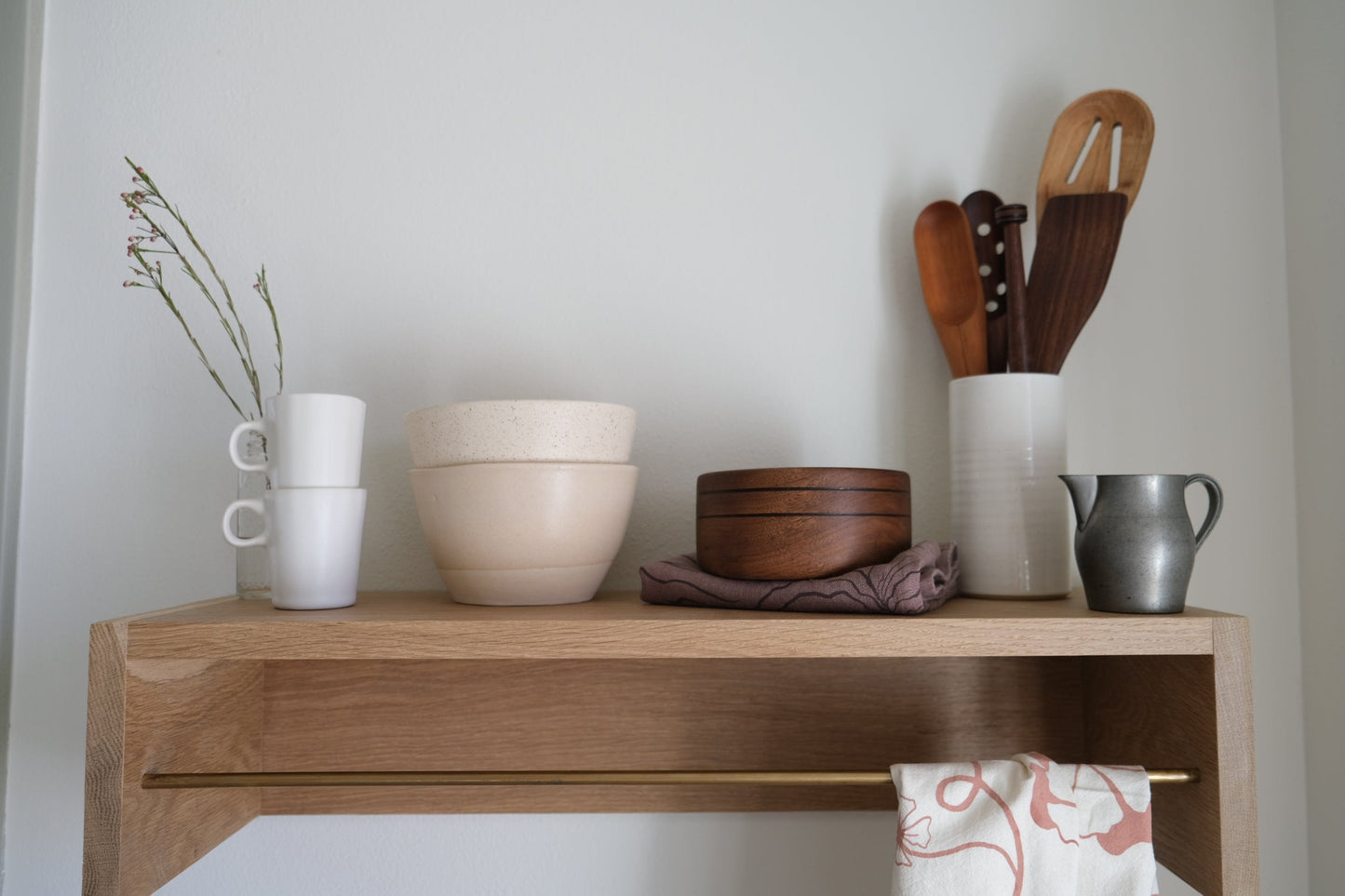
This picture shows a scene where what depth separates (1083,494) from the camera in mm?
649

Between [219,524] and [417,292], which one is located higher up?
[417,292]

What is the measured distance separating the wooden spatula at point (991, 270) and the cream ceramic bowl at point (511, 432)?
1.27 feet

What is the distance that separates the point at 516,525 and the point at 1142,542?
48cm

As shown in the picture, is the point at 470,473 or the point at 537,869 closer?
the point at 470,473

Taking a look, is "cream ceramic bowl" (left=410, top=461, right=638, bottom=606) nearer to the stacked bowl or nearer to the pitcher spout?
the stacked bowl

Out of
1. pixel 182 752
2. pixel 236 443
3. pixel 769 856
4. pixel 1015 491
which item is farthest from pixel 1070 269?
pixel 182 752

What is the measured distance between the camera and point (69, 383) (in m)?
0.86

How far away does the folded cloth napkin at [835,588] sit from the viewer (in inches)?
24.4

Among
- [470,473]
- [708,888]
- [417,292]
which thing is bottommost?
[708,888]

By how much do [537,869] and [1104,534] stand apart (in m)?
0.61

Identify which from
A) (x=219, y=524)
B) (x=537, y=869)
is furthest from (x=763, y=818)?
(x=219, y=524)

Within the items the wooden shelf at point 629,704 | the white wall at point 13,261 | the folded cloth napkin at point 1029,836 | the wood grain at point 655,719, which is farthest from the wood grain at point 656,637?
the white wall at point 13,261

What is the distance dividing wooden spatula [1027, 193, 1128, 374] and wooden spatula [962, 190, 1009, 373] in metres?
0.03

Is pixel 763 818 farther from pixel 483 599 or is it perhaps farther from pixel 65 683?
pixel 65 683
